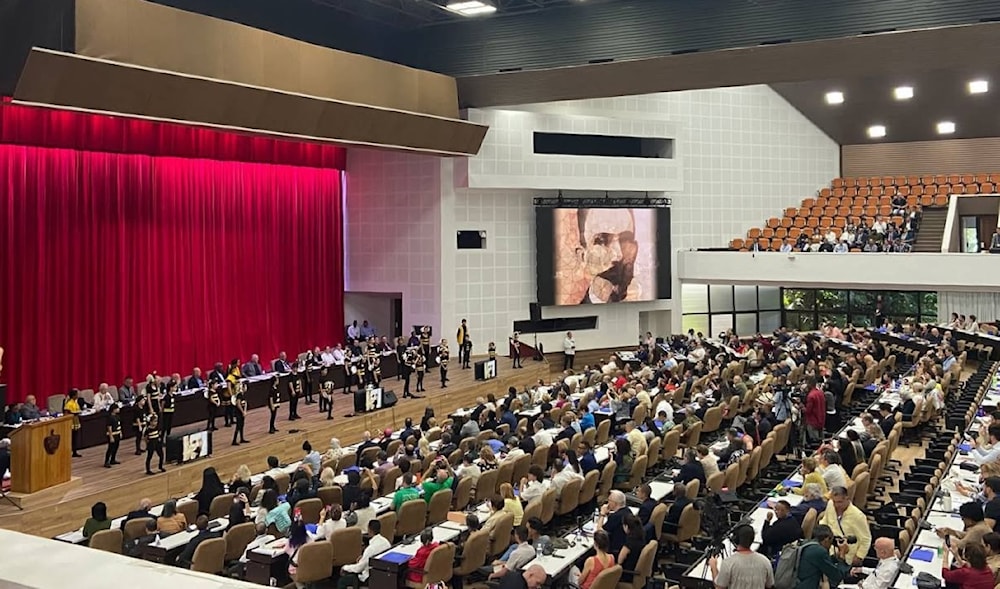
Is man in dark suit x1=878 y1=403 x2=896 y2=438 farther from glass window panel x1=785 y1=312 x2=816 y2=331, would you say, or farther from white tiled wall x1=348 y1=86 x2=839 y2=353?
glass window panel x1=785 y1=312 x2=816 y2=331

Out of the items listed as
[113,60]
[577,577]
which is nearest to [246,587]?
[577,577]

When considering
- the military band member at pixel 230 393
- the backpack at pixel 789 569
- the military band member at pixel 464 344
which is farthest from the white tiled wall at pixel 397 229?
the backpack at pixel 789 569

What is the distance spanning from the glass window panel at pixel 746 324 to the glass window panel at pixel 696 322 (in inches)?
51.3

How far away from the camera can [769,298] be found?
1193 inches

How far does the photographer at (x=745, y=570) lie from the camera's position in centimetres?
656

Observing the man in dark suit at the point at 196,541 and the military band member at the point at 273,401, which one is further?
the military band member at the point at 273,401

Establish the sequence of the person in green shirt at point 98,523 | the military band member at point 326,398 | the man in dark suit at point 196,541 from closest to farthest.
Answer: the man in dark suit at point 196,541, the person in green shirt at point 98,523, the military band member at point 326,398

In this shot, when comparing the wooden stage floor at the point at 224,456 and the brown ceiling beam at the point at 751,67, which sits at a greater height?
the brown ceiling beam at the point at 751,67

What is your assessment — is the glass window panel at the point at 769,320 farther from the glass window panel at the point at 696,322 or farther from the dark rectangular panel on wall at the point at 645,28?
the dark rectangular panel on wall at the point at 645,28

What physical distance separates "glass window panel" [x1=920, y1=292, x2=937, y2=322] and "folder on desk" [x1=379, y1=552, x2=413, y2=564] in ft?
77.9

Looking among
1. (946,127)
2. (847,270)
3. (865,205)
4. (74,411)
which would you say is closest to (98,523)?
(74,411)

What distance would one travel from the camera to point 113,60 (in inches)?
543

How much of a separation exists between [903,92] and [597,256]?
9816mm

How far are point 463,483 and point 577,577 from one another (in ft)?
11.1
